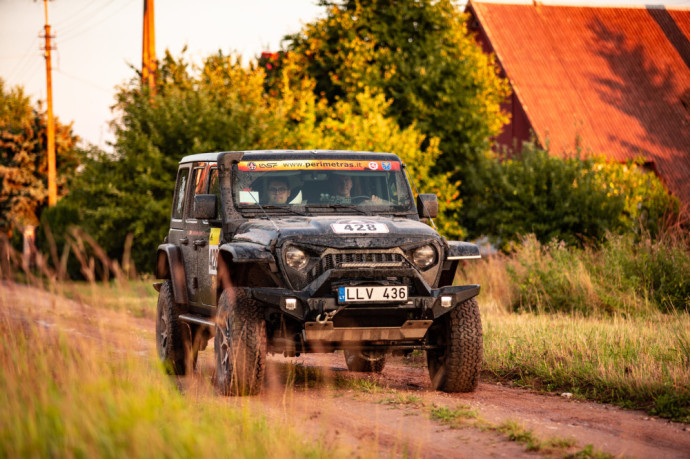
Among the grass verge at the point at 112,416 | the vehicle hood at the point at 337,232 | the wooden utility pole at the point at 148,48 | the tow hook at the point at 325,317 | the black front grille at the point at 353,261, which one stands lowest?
the grass verge at the point at 112,416

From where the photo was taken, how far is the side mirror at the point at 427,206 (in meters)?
9.41

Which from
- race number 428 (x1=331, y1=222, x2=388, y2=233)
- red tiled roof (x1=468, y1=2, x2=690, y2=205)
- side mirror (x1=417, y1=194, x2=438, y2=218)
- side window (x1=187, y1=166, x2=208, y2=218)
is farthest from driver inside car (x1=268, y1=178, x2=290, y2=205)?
red tiled roof (x1=468, y1=2, x2=690, y2=205)

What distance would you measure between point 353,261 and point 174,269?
3.08 meters

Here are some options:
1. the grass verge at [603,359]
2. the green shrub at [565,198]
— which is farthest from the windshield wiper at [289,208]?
the green shrub at [565,198]

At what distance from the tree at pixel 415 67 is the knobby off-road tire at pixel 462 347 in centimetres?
2099

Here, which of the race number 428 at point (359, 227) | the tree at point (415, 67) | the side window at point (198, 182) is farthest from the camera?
the tree at point (415, 67)

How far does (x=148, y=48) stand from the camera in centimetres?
2511

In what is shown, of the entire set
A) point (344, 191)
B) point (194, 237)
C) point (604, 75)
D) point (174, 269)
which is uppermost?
point (604, 75)

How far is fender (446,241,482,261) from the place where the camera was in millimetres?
8398

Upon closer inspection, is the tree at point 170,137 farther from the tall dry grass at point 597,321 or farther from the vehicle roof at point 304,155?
the vehicle roof at point 304,155

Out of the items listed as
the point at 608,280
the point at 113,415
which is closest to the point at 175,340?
the point at 113,415

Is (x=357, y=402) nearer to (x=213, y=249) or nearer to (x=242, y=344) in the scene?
(x=242, y=344)

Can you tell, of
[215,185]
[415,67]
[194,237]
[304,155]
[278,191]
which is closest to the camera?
[278,191]

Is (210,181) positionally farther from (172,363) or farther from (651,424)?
(651,424)
